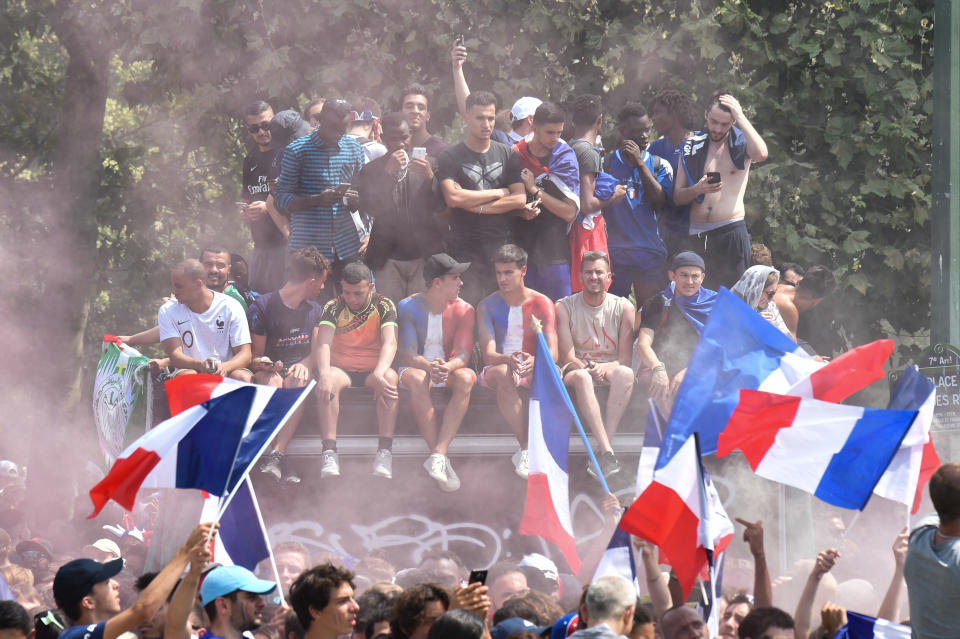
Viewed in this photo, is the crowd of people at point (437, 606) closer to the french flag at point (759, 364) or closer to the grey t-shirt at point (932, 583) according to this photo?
the grey t-shirt at point (932, 583)

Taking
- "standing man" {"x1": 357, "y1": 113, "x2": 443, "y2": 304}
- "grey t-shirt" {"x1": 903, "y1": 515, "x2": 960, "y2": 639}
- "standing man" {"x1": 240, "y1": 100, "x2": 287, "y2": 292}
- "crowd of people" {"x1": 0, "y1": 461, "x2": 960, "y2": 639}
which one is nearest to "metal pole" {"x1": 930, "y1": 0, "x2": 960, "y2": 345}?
"crowd of people" {"x1": 0, "y1": 461, "x2": 960, "y2": 639}

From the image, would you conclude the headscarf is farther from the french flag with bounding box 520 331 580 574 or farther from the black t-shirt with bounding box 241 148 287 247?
the black t-shirt with bounding box 241 148 287 247

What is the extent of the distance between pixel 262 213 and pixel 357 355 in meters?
1.35

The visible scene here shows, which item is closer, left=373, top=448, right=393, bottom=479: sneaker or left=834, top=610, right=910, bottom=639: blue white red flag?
left=834, top=610, right=910, bottom=639: blue white red flag

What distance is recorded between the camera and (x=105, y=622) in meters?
4.04

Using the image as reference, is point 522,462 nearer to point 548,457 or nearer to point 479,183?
point 548,457

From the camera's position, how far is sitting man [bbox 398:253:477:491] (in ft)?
26.1

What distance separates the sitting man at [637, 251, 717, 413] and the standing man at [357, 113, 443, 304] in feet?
4.44

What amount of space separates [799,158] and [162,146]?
6517 mm

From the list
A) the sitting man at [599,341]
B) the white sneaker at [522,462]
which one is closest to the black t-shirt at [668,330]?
the sitting man at [599,341]

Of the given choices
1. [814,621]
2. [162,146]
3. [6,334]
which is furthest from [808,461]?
[162,146]

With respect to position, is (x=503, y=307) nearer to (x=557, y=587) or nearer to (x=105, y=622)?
(x=557, y=587)

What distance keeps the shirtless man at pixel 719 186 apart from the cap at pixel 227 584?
4729 mm

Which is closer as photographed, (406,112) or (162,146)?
(406,112)
